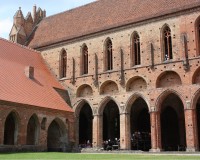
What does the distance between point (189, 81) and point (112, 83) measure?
7.15m

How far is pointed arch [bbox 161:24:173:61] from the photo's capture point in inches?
1093

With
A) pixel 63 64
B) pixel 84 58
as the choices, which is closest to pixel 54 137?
pixel 63 64

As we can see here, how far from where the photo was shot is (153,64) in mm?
27812

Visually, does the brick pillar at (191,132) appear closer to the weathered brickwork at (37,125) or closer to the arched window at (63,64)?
the weathered brickwork at (37,125)

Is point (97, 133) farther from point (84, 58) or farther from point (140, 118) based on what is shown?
point (84, 58)

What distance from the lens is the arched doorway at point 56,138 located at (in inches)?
1171

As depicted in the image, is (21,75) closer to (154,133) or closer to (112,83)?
(112,83)

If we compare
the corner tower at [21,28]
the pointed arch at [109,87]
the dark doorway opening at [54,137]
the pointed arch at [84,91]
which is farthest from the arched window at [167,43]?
the corner tower at [21,28]

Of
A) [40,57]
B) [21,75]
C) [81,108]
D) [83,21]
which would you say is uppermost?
[83,21]

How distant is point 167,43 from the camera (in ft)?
92.1

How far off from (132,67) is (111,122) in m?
7.66

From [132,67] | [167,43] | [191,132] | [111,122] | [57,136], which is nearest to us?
[191,132]

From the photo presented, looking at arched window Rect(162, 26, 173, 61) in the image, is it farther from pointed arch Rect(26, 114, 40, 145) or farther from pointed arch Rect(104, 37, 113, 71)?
pointed arch Rect(26, 114, 40, 145)

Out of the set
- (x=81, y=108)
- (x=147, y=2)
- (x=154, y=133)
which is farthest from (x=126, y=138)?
(x=147, y=2)
